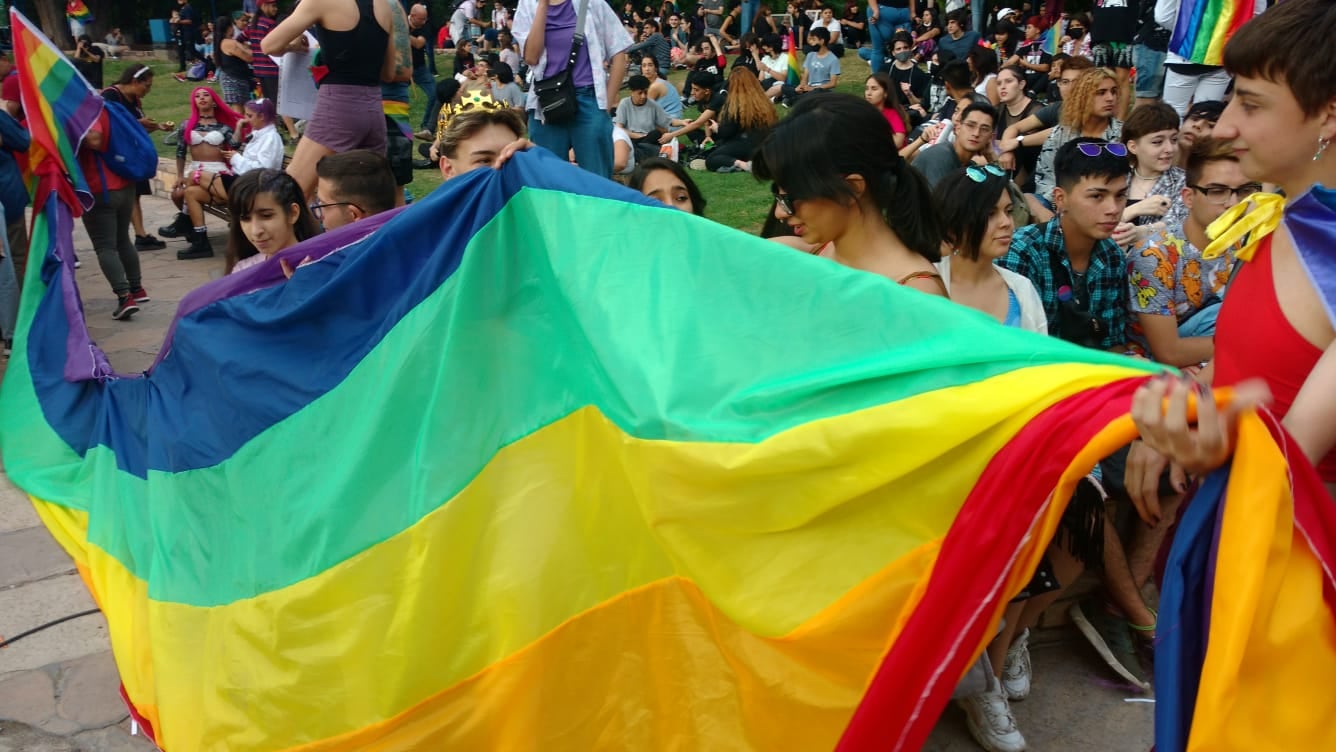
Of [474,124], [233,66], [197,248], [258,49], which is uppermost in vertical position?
[474,124]

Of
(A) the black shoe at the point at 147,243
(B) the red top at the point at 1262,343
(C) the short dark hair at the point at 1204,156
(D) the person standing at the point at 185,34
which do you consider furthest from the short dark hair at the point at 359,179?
(D) the person standing at the point at 185,34

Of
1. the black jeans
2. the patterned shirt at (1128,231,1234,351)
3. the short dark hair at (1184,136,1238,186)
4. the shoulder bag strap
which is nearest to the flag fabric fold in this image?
the patterned shirt at (1128,231,1234,351)

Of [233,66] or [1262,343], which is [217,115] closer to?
[233,66]

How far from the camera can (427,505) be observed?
102 inches

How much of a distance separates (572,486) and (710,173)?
9193mm

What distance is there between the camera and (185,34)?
26.3m

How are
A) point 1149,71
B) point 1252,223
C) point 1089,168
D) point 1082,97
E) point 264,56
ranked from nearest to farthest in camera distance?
point 1252,223 → point 1089,168 → point 1082,97 → point 1149,71 → point 264,56

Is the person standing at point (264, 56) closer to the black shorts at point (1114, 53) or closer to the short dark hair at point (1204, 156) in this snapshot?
the black shorts at point (1114, 53)

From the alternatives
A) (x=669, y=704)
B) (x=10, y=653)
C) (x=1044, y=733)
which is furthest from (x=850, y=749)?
(x=10, y=653)

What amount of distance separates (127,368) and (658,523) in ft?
17.8

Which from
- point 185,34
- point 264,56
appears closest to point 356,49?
point 264,56

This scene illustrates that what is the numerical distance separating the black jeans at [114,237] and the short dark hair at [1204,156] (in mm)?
6348

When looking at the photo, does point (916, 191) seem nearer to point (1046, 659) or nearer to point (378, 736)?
point (1046, 659)

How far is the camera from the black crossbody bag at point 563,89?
6.94m
